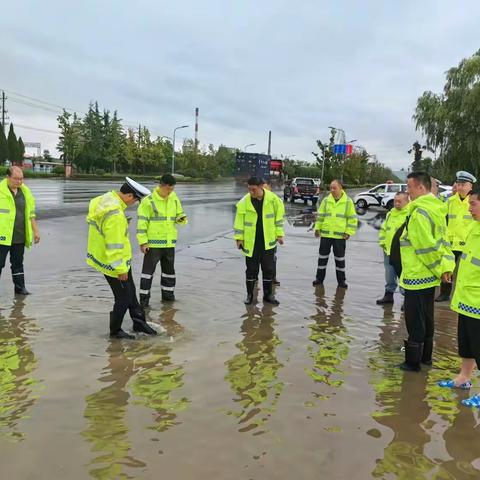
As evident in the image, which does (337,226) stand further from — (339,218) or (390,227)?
(390,227)

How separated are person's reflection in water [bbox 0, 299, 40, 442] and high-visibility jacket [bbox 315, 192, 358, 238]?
4.77 m

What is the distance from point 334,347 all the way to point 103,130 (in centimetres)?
6728

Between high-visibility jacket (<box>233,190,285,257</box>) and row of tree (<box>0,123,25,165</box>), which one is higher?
row of tree (<box>0,123,25,165</box>)

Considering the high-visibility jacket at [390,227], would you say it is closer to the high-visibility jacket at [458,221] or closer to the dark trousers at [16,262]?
the high-visibility jacket at [458,221]

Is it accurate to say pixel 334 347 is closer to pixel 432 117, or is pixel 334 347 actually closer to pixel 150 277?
pixel 150 277

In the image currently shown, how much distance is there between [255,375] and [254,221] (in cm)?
294

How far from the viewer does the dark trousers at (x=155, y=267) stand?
6.51 m

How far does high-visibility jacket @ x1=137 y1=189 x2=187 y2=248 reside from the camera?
6.46m

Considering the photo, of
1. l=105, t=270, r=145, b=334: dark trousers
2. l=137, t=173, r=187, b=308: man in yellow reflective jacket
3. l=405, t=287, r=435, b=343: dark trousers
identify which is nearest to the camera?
l=405, t=287, r=435, b=343: dark trousers

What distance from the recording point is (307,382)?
4.30 metres

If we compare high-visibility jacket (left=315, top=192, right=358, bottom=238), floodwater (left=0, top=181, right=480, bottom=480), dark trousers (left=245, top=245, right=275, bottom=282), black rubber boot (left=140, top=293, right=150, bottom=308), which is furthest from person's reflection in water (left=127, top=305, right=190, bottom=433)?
high-visibility jacket (left=315, top=192, right=358, bottom=238)

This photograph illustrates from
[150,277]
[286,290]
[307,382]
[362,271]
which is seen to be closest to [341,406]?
[307,382]

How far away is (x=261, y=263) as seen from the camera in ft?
23.3

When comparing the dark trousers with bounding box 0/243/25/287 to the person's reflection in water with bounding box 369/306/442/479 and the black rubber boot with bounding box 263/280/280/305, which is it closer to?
the black rubber boot with bounding box 263/280/280/305
